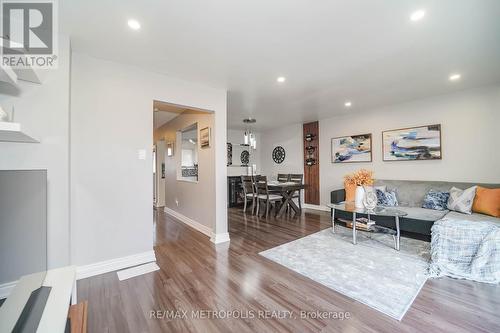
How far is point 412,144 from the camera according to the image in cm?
411

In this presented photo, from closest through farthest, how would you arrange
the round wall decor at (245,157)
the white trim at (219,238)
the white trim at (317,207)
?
the white trim at (219,238)
the white trim at (317,207)
the round wall decor at (245,157)

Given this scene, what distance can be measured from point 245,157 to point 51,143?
5.61m

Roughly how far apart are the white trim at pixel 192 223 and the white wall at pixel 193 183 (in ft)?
0.17

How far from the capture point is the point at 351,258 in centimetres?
255

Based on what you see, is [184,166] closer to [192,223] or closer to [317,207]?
[192,223]

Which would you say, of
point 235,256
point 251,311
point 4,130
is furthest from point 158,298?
point 4,130

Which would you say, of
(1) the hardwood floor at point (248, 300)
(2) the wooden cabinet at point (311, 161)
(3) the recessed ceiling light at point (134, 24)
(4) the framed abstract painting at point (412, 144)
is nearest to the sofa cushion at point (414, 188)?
(4) the framed abstract painting at point (412, 144)

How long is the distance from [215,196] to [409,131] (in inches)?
154

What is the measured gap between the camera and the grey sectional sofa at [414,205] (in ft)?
9.79

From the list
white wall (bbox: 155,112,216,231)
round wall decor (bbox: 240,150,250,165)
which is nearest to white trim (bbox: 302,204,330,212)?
round wall decor (bbox: 240,150,250,165)

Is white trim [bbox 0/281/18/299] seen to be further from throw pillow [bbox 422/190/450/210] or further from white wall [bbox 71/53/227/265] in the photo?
throw pillow [bbox 422/190/450/210]

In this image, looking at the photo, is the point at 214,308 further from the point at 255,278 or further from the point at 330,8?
the point at 330,8

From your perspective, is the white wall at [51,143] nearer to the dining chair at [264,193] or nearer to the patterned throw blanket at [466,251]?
the dining chair at [264,193]

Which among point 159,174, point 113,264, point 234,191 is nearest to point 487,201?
point 113,264
